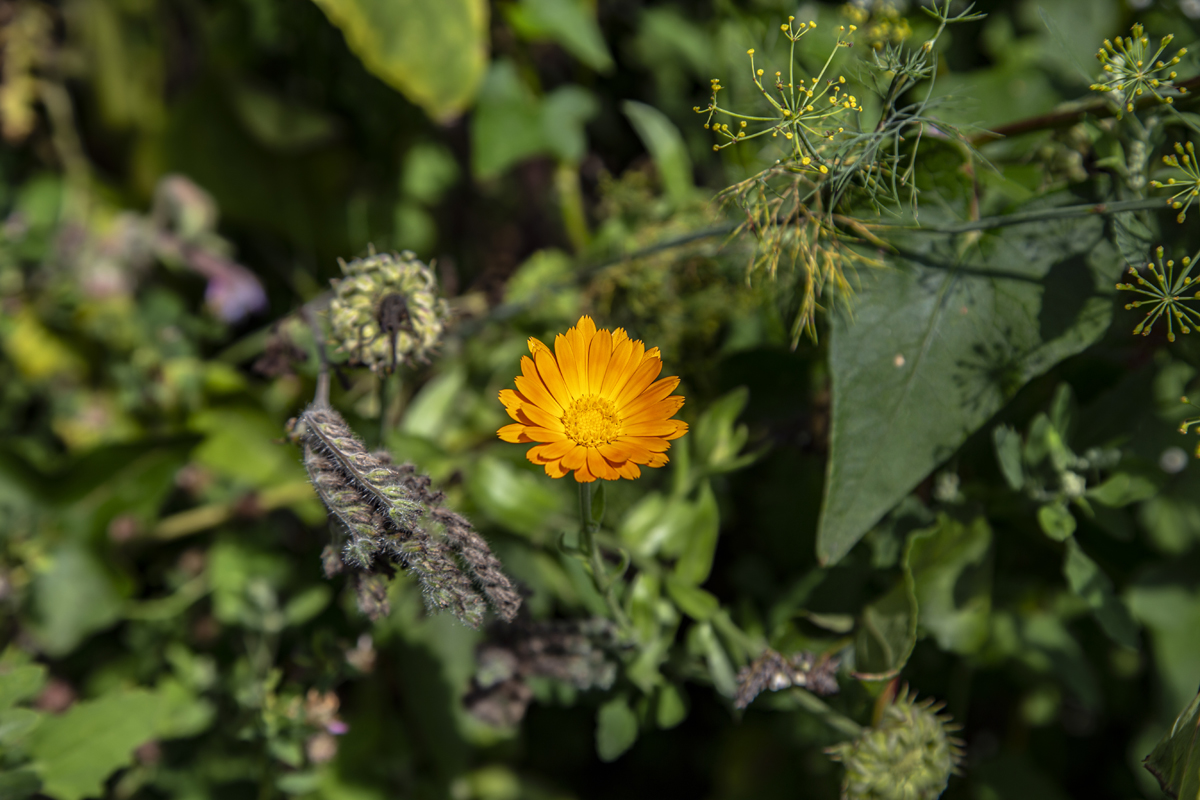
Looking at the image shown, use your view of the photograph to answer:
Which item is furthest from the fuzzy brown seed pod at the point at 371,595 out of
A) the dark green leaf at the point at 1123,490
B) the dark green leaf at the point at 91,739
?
the dark green leaf at the point at 1123,490

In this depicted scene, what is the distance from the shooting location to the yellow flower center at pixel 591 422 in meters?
1.13

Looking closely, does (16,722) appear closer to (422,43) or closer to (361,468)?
(361,468)

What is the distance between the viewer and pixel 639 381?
116 cm

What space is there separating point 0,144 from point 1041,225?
2666 millimetres

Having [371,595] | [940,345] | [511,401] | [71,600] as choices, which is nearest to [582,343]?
[511,401]

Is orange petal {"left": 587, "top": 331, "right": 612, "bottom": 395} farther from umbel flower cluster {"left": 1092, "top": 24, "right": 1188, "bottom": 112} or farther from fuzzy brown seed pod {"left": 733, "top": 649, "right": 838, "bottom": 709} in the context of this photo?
umbel flower cluster {"left": 1092, "top": 24, "right": 1188, "bottom": 112}

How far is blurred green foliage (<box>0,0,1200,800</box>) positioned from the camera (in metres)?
1.30

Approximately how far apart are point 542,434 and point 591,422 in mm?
123

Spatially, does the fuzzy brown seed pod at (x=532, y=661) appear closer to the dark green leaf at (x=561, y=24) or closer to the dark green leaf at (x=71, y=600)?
the dark green leaf at (x=71, y=600)

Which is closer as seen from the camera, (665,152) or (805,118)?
(805,118)

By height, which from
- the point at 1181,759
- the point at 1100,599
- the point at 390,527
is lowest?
the point at 1181,759

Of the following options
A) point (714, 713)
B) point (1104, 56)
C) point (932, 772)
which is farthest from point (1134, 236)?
Answer: point (714, 713)

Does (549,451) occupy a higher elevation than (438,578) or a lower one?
higher

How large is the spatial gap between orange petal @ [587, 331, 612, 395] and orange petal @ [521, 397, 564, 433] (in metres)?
0.09
